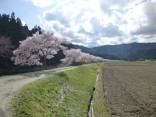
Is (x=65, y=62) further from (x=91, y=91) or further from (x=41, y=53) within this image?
(x=91, y=91)

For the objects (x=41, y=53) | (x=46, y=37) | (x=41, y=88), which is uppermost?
(x=46, y=37)

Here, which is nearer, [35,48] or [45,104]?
[45,104]

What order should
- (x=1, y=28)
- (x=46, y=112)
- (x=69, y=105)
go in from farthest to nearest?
(x=1, y=28), (x=69, y=105), (x=46, y=112)

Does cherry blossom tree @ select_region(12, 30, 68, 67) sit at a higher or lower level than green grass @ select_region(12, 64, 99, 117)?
higher

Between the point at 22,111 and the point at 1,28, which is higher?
the point at 1,28

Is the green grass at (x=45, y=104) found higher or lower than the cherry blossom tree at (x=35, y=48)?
lower

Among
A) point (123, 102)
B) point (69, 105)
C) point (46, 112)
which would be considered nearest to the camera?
point (46, 112)

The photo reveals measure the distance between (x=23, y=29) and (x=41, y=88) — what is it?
81.5m

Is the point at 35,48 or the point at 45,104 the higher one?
the point at 35,48

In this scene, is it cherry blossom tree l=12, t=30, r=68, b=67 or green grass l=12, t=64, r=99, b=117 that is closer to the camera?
green grass l=12, t=64, r=99, b=117

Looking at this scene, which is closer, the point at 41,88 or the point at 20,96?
the point at 20,96

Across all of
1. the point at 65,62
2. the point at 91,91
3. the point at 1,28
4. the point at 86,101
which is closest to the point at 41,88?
the point at 86,101

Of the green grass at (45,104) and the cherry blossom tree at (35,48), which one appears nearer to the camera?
the green grass at (45,104)

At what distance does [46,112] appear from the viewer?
19562 millimetres
